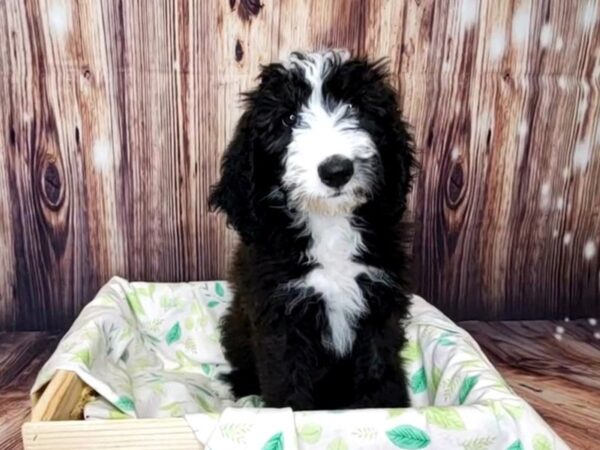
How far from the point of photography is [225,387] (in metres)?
2.13

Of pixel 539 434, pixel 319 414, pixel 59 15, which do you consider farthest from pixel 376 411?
pixel 59 15

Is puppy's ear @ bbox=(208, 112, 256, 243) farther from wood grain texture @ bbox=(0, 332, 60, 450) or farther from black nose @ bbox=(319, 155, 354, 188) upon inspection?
wood grain texture @ bbox=(0, 332, 60, 450)

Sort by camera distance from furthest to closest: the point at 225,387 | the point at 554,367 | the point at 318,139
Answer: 1. the point at 554,367
2. the point at 225,387
3. the point at 318,139

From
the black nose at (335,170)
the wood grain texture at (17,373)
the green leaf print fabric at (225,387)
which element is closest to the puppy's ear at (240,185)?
the black nose at (335,170)

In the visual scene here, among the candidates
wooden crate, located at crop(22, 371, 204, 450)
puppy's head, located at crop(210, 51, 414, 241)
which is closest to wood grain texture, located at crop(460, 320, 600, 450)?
puppy's head, located at crop(210, 51, 414, 241)

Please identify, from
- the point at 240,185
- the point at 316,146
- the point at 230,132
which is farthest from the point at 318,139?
the point at 230,132

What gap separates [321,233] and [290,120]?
31 cm

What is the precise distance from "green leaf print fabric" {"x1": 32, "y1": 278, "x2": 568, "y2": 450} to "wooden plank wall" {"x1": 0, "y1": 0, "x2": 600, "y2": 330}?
0.70ft

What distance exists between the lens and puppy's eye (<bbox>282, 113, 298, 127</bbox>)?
5.00ft

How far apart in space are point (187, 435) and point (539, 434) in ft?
2.54

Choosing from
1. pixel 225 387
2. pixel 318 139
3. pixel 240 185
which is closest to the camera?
pixel 318 139

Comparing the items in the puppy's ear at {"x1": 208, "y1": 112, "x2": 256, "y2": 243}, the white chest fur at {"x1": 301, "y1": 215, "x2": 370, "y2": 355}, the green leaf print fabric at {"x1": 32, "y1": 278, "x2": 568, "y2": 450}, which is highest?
the puppy's ear at {"x1": 208, "y1": 112, "x2": 256, "y2": 243}

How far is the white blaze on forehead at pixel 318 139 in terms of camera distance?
4.68 ft

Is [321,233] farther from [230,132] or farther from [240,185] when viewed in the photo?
[230,132]
